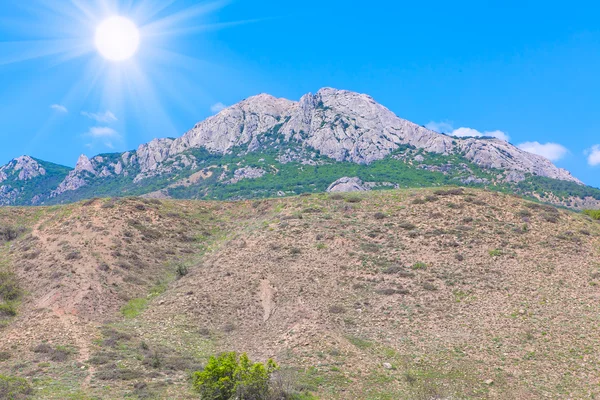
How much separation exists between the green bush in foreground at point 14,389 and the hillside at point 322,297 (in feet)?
2.91

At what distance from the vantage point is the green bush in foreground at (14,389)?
642 inches

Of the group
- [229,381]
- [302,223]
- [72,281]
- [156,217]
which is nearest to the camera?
[229,381]

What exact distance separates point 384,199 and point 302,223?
13.6 metres

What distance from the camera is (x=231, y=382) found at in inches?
687

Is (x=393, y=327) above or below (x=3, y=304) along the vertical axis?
below

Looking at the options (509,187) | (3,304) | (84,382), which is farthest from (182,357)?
(509,187)

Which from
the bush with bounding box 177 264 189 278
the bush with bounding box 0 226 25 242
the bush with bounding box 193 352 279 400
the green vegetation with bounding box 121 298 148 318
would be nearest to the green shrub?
the green vegetation with bounding box 121 298 148 318

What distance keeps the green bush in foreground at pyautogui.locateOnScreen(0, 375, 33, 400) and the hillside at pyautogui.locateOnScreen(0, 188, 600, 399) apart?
2.91 feet

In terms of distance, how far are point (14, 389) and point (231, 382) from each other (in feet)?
31.5

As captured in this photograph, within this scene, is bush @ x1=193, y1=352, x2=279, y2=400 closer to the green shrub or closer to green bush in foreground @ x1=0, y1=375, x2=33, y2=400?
green bush in foreground @ x1=0, y1=375, x2=33, y2=400

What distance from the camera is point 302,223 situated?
147 feet

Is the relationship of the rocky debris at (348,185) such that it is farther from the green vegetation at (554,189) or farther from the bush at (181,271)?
the bush at (181,271)

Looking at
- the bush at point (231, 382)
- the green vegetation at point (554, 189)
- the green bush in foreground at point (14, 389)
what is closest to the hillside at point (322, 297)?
the green bush in foreground at point (14, 389)

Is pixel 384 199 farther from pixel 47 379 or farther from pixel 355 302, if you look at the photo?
pixel 47 379
